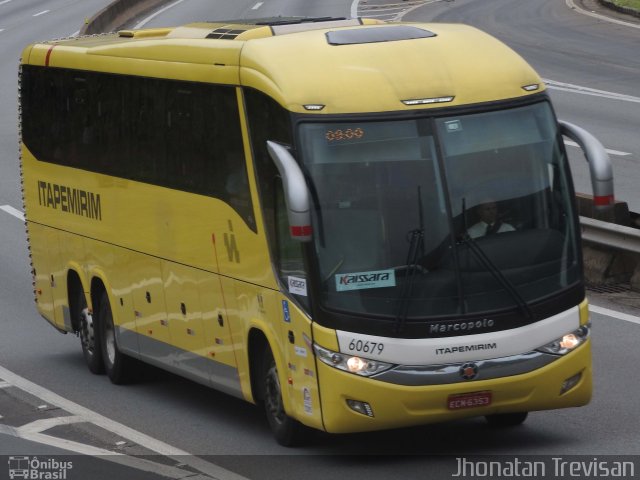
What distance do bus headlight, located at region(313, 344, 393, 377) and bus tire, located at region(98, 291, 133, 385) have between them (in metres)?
4.85

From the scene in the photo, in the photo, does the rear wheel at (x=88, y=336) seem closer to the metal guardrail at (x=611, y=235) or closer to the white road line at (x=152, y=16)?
the metal guardrail at (x=611, y=235)

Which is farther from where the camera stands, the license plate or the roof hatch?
the roof hatch

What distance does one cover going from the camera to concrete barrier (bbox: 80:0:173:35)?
165 ft

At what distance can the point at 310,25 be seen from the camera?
12547 mm

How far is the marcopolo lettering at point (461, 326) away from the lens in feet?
33.6

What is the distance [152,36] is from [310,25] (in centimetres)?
230

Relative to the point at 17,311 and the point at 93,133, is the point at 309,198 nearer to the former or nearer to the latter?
the point at 93,133

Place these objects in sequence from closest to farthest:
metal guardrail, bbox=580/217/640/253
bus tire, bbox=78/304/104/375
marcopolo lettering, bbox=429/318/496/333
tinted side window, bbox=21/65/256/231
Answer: marcopolo lettering, bbox=429/318/496/333, tinted side window, bbox=21/65/256/231, bus tire, bbox=78/304/104/375, metal guardrail, bbox=580/217/640/253

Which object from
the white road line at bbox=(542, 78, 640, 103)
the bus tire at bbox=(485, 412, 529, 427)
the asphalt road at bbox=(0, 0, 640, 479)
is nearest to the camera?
the asphalt road at bbox=(0, 0, 640, 479)

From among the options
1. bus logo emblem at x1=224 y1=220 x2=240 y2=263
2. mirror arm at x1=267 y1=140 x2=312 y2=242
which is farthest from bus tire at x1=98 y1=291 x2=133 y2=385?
mirror arm at x1=267 y1=140 x2=312 y2=242

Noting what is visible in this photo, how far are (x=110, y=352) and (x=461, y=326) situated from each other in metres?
5.78

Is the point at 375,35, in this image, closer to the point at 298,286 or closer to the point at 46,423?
the point at 298,286

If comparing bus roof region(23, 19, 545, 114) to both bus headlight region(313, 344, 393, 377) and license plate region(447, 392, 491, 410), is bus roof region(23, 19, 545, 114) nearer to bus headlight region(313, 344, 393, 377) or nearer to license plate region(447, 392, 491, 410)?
bus headlight region(313, 344, 393, 377)

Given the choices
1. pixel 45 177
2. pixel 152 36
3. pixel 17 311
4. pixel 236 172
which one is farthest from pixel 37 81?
pixel 236 172
